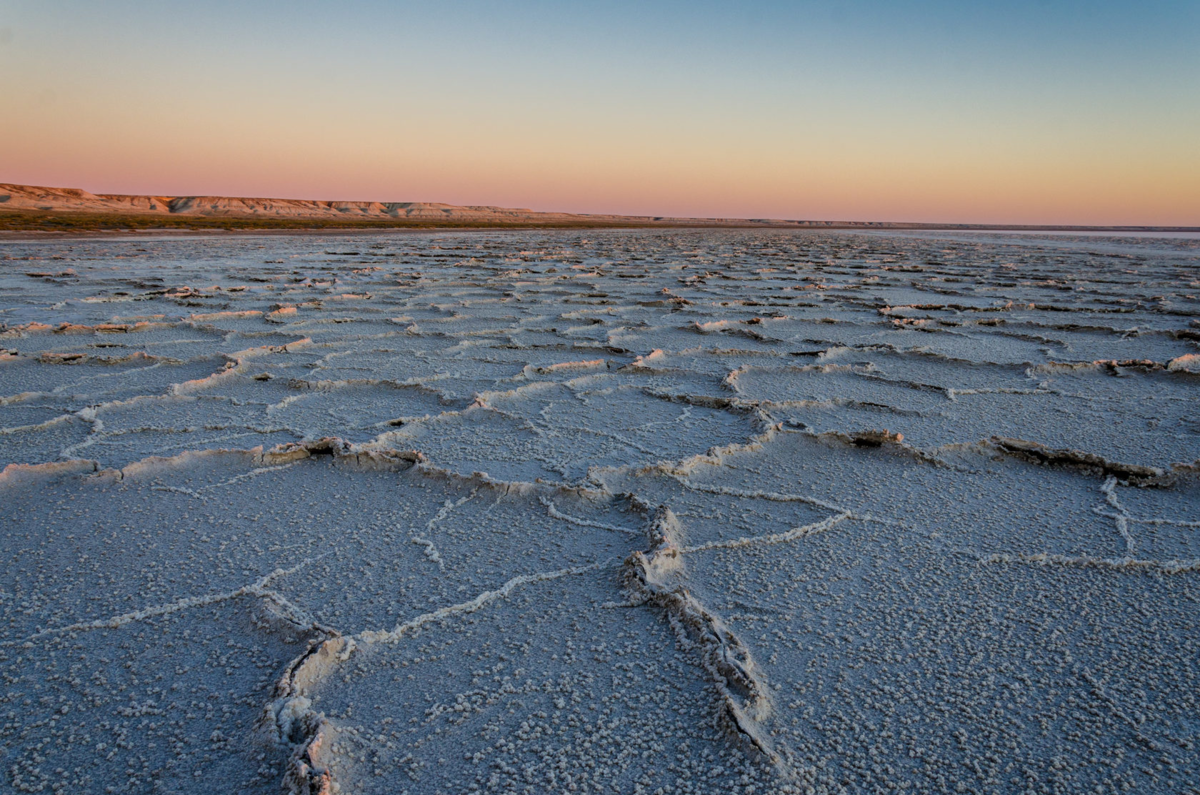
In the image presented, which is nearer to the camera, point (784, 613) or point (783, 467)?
point (784, 613)

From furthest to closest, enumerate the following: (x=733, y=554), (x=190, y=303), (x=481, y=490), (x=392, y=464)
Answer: (x=190, y=303), (x=392, y=464), (x=481, y=490), (x=733, y=554)

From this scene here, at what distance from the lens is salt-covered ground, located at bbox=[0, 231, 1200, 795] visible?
2.93 ft

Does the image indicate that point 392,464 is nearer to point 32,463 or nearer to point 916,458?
point 32,463

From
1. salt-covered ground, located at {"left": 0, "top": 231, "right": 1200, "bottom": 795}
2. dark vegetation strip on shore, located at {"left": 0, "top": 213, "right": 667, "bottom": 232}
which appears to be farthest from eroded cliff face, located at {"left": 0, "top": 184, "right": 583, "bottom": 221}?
salt-covered ground, located at {"left": 0, "top": 231, "right": 1200, "bottom": 795}

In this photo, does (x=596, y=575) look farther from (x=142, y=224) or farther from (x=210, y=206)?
(x=210, y=206)

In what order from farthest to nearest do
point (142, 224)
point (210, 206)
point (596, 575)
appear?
point (210, 206), point (142, 224), point (596, 575)

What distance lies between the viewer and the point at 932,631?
1152 millimetres

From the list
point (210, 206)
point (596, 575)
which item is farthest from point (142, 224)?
point (210, 206)

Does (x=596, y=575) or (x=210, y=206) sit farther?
(x=210, y=206)

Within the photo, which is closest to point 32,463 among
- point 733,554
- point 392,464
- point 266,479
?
point 266,479

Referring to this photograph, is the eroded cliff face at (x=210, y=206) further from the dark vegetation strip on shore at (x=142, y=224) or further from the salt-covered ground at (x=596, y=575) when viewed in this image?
the salt-covered ground at (x=596, y=575)

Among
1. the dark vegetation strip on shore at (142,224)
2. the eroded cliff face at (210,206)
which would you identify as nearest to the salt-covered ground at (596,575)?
the dark vegetation strip on shore at (142,224)

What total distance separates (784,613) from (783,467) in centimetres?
74

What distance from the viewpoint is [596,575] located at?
52.5 inches
